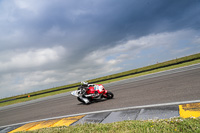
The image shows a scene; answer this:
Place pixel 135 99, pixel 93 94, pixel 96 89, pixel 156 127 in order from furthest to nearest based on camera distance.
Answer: pixel 96 89, pixel 93 94, pixel 135 99, pixel 156 127

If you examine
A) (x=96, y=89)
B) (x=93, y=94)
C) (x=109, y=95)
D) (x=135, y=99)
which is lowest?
(x=135, y=99)

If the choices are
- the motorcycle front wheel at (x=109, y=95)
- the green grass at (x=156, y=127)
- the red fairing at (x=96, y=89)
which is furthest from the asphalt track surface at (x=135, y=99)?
the green grass at (x=156, y=127)

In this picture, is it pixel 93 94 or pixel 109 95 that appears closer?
pixel 93 94

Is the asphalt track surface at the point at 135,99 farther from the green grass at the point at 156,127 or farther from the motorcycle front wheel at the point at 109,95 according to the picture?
the green grass at the point at 156,127

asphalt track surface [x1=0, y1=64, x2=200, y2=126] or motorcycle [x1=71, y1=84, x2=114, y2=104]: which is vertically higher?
motorcycle [x1=71, y1=84, x2=114, y2=104]

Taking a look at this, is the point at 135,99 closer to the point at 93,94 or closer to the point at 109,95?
the point at 109,95

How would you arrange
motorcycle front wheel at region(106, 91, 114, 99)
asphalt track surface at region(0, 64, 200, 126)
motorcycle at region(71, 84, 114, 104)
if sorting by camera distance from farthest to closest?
motorcycle front wheel at region(106, 91, 114, 99)
motorcycle at region(71, 84, 114, 104)
asphalt track surface at region(0, 64, 200, 126)

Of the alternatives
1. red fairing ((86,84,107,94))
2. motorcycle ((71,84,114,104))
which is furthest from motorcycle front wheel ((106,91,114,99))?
red fairing ((86,84,107,94))

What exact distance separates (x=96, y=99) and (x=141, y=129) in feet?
19.2

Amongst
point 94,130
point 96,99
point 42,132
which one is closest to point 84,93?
point 96,99

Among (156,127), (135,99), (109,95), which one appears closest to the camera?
(156,127)

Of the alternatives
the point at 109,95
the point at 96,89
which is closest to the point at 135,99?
the point at 109,95

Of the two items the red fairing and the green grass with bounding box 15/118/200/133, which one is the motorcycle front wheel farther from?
the green grass with bounding box 15/118/200/133

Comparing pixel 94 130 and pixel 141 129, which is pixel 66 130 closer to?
pixel 94 130
